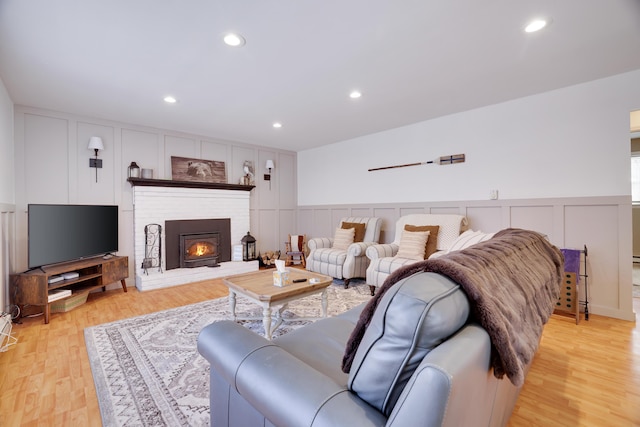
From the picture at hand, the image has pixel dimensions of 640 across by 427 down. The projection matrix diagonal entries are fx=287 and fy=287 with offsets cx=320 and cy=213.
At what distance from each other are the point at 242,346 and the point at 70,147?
14.0ft

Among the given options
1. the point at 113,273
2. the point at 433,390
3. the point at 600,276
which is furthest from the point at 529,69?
the point at 113,273

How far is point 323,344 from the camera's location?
4.75 feet

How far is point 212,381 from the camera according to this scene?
126 centimetres

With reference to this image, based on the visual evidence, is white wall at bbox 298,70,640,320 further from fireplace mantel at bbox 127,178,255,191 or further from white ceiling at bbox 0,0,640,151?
fireplace mantel at bbox 127,178,255,191

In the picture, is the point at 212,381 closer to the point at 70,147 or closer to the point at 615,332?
the point at 615,332

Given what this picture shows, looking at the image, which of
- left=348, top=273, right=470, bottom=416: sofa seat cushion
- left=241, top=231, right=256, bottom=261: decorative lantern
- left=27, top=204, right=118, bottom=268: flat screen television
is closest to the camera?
left=348, top=273, right=470, bottom=416: sofa seat cushion

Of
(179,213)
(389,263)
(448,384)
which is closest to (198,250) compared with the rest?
(179,213)

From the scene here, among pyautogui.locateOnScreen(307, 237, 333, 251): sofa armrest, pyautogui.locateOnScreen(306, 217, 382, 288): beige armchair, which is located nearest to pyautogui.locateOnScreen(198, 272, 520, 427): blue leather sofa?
pyautogui.locateOnScreen(306, 217, 382, 288): beige armchair

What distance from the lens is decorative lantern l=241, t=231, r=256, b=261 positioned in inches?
207

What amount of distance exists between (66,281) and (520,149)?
5388 mm

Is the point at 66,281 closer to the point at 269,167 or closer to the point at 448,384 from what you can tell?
the point at 269,167

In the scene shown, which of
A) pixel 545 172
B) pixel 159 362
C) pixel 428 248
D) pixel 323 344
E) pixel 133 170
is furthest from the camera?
pixel 133 170

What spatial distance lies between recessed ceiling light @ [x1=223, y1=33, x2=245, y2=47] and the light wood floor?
2.56 m

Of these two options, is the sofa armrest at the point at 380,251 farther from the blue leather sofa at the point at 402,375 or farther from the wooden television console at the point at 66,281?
the wooden television console at the point at 66,281
